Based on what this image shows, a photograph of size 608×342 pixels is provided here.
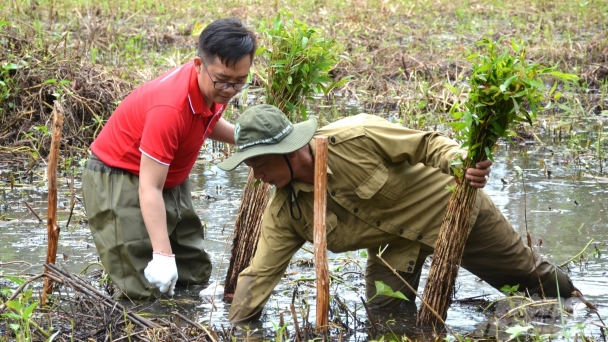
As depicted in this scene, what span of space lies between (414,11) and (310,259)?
28.0 feet

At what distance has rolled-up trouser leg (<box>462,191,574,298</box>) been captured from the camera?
155 inches

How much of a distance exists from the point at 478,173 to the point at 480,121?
0.74ft

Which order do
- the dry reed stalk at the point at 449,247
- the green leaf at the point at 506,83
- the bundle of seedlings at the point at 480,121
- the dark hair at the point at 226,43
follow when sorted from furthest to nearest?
the dark hair at the point at 226,43 → the dry reed stalk at the point at 449,247 → the bundle of seedlings at the point at 480,121 → the green leaf at the point at 506,83

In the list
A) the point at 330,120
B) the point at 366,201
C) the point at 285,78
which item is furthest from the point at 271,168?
the point at 330,120

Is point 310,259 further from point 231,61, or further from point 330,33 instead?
point 330,33

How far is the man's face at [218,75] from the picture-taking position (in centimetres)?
386

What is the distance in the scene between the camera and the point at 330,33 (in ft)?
37.0

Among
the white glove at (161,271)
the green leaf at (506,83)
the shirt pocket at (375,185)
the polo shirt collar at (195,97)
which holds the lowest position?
the white glove at (161,271)

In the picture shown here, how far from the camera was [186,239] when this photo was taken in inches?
187

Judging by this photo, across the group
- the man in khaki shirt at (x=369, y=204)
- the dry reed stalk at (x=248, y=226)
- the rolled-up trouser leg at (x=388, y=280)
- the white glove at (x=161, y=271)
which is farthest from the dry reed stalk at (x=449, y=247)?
the white glove at (x=161, y=271)

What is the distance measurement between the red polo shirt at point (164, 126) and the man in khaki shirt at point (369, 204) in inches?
16.5

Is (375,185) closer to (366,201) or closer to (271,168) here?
(366,201)

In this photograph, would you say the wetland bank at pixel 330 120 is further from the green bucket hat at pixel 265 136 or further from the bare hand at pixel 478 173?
the green bucket hat at pixel 265 136

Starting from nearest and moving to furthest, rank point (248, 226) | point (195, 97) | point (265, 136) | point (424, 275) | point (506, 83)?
point (506, 83), point (265, 136), point (195, 97), point (248, 226), point (424, 275)
